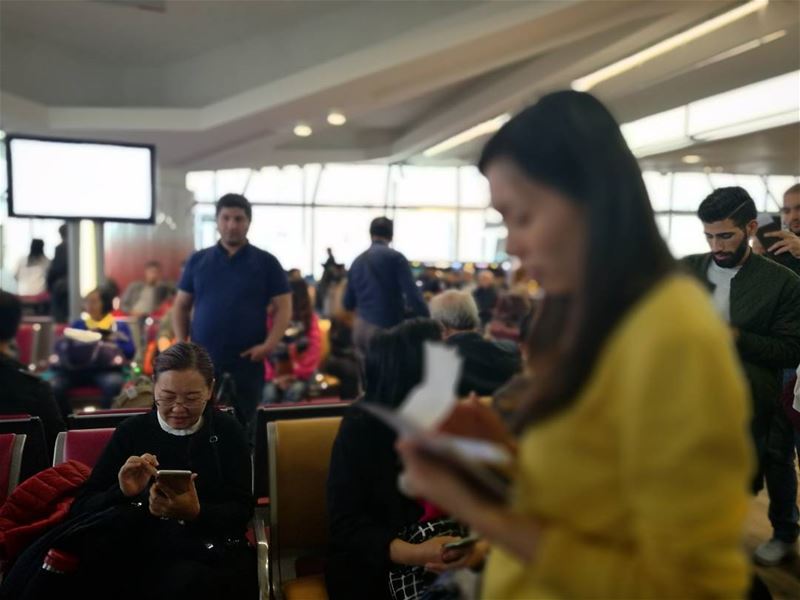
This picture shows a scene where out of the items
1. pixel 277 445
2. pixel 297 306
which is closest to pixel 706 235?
pixel 277 445

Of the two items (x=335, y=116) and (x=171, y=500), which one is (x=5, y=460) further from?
(x=335, y=116)

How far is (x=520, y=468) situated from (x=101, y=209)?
4502 mm

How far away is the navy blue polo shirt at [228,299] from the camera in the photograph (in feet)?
10.4

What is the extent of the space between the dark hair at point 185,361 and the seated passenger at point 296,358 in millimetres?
2522

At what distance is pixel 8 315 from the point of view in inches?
109

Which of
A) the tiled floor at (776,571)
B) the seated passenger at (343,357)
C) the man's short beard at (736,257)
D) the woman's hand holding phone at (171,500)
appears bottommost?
the tiled floor at (776,571)

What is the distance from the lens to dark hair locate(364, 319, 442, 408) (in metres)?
1.14

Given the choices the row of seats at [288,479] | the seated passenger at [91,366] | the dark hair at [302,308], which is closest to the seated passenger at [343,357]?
the dark hair at [302,308]

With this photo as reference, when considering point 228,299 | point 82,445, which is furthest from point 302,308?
point 82,445

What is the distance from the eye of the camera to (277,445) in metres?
2.08

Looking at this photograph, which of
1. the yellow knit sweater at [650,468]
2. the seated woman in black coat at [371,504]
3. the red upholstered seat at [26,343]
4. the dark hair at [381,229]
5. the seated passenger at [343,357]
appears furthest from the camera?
the red upholstered seat at [26,343]

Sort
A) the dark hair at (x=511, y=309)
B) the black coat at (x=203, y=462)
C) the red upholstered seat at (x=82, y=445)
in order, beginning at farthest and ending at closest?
the dark hair at (x=511, y=309) → the red upholstered seat at (x=82, y=445) → the black coat at (x=203, y=462)

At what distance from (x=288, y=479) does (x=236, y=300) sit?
4.36 ft

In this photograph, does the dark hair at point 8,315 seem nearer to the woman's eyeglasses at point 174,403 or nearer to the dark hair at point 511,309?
the woman's eyeglasses at point 174,403
